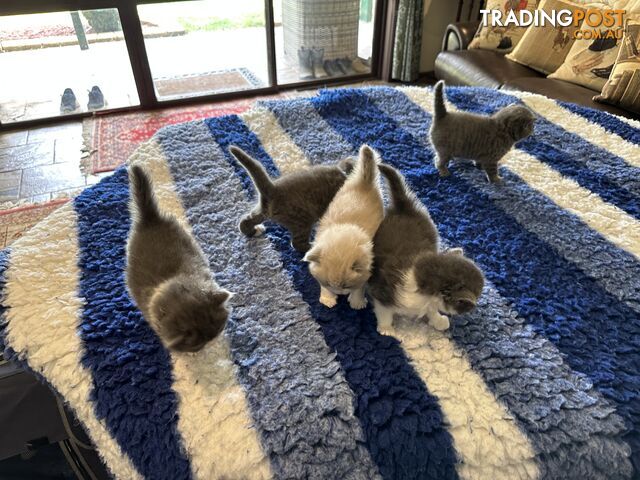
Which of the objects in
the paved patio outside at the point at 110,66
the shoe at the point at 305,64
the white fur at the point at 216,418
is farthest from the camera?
the shoe at the point at 305,64

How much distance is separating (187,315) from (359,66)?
10.8 ft

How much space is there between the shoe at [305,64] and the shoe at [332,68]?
0.14 meters

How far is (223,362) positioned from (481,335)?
50 cm

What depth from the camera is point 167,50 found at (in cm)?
313

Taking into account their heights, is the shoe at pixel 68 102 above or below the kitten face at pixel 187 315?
below

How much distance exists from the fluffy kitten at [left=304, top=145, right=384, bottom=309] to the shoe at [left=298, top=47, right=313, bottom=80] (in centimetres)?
265

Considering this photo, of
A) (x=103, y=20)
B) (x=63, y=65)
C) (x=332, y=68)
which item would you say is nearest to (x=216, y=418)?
(x=103, y=20)

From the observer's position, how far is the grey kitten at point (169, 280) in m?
0.74

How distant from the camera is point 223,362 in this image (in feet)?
2.56

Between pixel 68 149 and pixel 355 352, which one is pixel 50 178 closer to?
pixel 68 149

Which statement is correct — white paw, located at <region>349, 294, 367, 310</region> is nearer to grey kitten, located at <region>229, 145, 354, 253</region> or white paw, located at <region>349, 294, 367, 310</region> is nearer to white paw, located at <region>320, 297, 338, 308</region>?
white paw, located at <region>320, 297, 338, 308</region>

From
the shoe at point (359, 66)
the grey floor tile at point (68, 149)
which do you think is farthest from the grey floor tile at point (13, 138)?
the shoe at point (359, 66)

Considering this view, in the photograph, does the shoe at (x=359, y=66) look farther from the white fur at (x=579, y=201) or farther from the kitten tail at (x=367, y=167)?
the kitten tail at (x=367, y=167)

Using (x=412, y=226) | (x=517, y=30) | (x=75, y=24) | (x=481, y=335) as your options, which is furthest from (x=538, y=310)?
(x=75, y=24)
